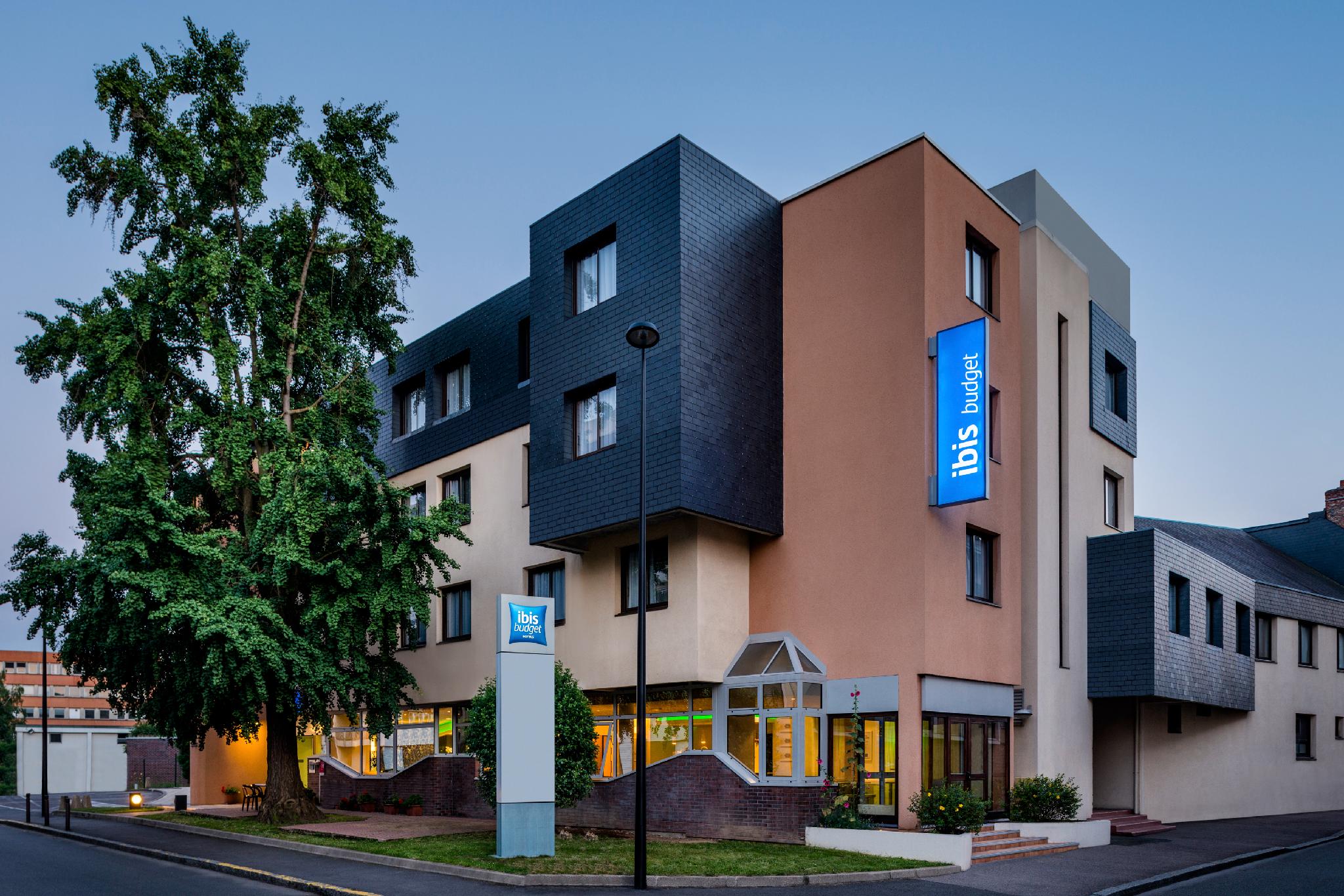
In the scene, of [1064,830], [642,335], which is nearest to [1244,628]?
[1064,830]

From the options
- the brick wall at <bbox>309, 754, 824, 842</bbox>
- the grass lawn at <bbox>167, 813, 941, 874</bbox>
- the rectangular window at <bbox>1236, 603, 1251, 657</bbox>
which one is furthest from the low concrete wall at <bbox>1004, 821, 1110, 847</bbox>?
the rectangular window at <bbox>1236, 603, 1251, 657</bbox>

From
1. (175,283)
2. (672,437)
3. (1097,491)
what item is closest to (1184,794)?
(1097,491)

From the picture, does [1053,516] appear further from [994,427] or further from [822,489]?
[822,489]

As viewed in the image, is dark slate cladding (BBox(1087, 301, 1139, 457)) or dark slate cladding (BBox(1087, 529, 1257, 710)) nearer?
dark slate cladding (BBox(1087, 529, 1257, 710))

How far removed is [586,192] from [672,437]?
677 cm

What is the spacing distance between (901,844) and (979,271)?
12.1 m

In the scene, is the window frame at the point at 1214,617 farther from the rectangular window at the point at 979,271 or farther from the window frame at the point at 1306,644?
the rectangular window at the point at 979,271

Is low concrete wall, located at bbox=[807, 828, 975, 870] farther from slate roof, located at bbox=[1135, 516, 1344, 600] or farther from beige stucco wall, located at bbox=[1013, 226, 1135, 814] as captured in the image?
slate roof, located at bbox=[1135, 516, 1344, 600]

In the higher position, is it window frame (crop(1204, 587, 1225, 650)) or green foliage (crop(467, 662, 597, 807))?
window frame (crop(1204, 587, 1225, 650))

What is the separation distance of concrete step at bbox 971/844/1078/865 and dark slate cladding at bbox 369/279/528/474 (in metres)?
14.9

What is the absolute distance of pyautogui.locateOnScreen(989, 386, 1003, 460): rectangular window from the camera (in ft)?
77.0

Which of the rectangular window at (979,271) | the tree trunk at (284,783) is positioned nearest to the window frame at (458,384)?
the tree trunk at (284,783)

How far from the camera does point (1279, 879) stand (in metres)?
17.1

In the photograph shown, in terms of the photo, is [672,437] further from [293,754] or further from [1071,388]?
[293,754]
